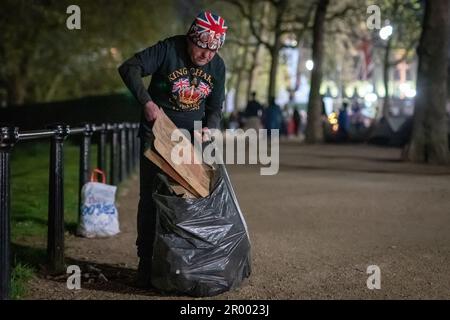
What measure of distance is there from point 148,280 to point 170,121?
3.59ft

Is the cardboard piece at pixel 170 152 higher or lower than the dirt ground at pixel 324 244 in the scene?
higher

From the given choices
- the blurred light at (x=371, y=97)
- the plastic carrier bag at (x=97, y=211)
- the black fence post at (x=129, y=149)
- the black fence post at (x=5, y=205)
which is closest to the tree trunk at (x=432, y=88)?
the black fence post at (x=129, y=149)

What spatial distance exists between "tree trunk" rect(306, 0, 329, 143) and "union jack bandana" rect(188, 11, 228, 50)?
887 inches

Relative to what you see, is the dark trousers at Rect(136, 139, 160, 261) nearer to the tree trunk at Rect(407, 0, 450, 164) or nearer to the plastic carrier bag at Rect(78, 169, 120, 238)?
the plastic carrier bag at Rect(78, 169, 120, 238)

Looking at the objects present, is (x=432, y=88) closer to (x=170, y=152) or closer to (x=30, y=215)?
(x=30, y=215)

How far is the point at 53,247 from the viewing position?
5363 millimetres

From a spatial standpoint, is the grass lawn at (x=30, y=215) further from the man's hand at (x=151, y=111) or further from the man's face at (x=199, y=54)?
the man's face at (x=199, y=54)

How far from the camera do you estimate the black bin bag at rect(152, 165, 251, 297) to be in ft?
14.5

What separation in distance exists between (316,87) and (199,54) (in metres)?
23.5

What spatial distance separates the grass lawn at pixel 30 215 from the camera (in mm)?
5234

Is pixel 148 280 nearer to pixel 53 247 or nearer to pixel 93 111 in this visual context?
pixel 53 247

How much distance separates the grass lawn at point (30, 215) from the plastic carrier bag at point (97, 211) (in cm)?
43
